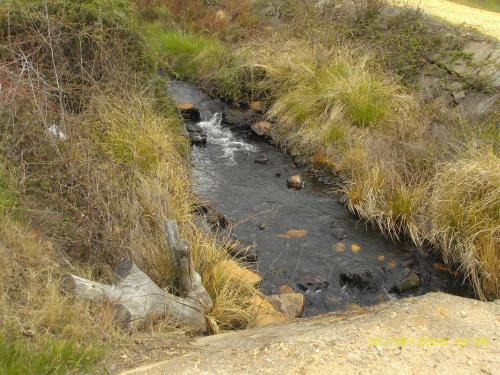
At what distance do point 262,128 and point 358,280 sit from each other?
4.01 metres

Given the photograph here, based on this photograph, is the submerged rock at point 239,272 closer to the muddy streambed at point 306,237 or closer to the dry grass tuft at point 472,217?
the muddy streambed at point 306,237

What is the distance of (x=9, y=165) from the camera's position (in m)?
4.88

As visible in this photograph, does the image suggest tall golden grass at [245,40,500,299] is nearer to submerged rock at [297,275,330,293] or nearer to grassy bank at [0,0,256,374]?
submerged rock at [297,275,330,293]

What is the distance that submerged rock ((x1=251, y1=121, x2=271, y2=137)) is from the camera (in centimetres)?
916

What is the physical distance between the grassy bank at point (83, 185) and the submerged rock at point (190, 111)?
1.49 m

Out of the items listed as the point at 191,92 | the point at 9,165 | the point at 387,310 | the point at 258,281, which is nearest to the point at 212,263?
the point at 258,281

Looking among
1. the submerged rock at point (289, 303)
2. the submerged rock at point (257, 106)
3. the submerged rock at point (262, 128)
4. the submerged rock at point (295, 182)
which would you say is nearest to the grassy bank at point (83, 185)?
the submerged rock at point (289, 303)

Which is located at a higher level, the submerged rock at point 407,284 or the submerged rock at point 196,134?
the submerged rock at point 407,284

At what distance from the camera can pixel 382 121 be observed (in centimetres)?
818

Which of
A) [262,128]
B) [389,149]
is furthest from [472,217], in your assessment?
[262,128]

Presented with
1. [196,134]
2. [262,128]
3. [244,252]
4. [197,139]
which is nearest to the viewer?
[244,252]

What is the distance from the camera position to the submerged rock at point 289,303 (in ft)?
→ 17.0

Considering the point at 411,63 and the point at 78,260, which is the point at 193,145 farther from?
the point at 78,260

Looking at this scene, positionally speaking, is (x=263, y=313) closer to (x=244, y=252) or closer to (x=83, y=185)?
(x=244, y=252)
